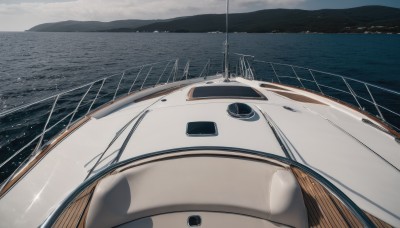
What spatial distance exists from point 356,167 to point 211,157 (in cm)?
205

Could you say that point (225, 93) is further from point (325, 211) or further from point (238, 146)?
point (325, 211)

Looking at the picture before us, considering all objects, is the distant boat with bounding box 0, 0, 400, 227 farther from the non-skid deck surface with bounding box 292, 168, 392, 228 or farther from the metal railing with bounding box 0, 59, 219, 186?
the metal railing with bounding box 0, 59, 219, 186

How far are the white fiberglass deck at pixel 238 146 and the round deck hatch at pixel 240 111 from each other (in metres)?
0.10

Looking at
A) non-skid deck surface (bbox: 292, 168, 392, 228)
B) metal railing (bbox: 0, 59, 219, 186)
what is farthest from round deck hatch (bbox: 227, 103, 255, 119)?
metal railing (bbox: 0, 59, 219, 186)

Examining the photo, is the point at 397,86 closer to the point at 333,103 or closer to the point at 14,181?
the point at 333,103

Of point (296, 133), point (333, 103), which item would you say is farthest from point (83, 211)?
point (333, 103)

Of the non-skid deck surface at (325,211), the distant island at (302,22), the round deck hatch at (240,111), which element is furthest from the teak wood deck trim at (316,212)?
the distant island at (302,22)

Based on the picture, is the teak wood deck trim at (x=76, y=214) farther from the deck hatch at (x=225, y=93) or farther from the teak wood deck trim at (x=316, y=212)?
the deck hatch at (x=225, y=93)

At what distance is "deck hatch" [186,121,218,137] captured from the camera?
337 cm

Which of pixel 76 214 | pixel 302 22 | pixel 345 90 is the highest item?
pixel 302 22

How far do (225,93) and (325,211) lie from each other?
3.29 meters

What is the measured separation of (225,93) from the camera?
4984mm

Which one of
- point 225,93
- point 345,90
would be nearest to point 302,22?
point 345,90

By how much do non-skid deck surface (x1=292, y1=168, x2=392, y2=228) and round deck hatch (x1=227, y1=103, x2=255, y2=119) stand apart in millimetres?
1746
